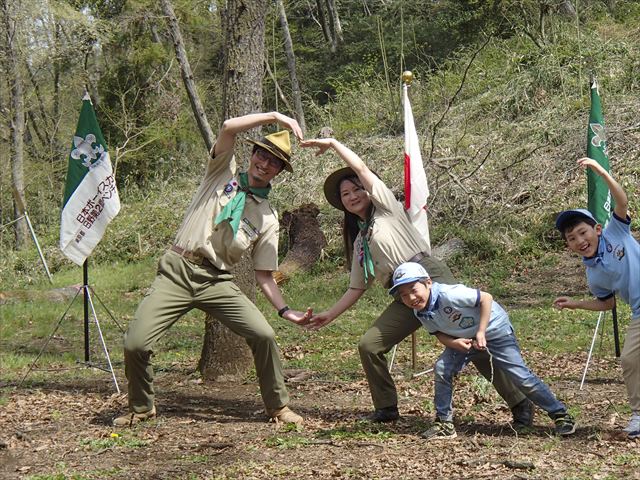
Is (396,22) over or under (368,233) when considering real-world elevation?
over

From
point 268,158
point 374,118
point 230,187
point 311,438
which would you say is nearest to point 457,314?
point 311,438

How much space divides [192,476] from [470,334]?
1901 mm

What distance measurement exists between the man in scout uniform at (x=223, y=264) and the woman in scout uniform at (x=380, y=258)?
1.42 ft

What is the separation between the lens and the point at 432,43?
26.3 m

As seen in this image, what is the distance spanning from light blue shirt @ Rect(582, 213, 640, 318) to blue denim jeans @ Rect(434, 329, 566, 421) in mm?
686

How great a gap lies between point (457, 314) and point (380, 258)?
688 mm

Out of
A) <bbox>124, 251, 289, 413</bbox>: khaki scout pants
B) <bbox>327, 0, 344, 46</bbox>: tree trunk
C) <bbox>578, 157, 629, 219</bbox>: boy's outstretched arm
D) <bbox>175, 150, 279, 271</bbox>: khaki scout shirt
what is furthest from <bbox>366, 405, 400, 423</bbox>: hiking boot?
<bbox>327, 0, 344, 46</bbox>: tree trunk

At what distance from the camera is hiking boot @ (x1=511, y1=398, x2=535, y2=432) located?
18.3 feet

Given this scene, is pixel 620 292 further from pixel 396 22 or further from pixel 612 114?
pixel 396 22

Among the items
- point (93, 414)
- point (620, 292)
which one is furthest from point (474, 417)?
point (93, 414)

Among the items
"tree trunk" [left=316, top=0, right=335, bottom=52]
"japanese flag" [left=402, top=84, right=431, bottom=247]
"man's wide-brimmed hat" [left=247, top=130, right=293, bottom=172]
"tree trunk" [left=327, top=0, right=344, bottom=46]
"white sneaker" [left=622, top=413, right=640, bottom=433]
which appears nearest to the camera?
"white sneaker" [left=622, top=413, right=640, bottom=433]

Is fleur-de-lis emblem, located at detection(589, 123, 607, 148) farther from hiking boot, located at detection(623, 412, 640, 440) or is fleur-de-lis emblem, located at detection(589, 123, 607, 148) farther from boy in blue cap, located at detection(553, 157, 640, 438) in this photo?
hiking boot, located at detection(623, 412, 640, 440)

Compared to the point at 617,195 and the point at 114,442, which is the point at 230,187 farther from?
the point at 617,195

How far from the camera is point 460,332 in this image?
17.5 ft
